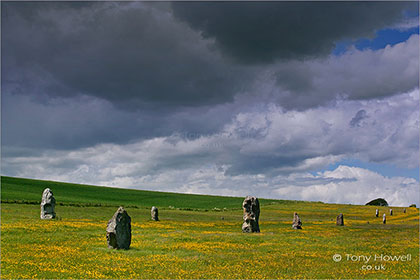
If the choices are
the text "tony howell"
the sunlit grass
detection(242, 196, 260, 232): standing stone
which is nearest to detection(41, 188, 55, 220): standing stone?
the sunlit grass

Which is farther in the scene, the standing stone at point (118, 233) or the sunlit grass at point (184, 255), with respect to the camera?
the standing stone at point (118, 233)

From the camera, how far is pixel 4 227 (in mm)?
39969

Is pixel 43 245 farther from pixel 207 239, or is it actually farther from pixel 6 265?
pixel 207 239

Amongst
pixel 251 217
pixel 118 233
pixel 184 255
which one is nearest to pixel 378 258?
pixel 184 255

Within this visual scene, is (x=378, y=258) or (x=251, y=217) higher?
(x=251, y=217)

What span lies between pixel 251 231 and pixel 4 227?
87.2 feet

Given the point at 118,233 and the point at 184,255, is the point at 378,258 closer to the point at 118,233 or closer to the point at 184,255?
the point at 184,255

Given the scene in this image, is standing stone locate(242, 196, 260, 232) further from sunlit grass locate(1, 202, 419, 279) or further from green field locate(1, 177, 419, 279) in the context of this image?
green field locate(1, 177, 419, 279)

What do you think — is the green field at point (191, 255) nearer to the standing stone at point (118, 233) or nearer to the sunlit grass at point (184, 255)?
the sunlit grass at point (184, 255)

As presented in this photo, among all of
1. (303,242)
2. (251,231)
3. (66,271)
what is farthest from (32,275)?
(251,231)

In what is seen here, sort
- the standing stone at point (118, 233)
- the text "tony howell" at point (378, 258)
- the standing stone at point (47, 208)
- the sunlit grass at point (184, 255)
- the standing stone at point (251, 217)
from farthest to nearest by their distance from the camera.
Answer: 1. the standing stone at point (47, 208)
2. the standing stone at point (251, 217)
3. the standing stone at point (118, 233)
4. the text "tony howell" at point (378, 258)
5. the sunlit grass at point (184, 255)

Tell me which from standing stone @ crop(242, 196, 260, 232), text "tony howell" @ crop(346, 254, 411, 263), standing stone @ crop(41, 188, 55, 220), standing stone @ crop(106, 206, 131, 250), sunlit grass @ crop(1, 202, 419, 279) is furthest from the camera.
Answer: standing stone @ crop(41, 188, 55, 220)

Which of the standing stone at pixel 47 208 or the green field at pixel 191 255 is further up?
the standing stone at pixel 47 208

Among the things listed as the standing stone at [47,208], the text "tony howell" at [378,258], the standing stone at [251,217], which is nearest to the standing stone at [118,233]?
the text "tony howell" at [378,258]
